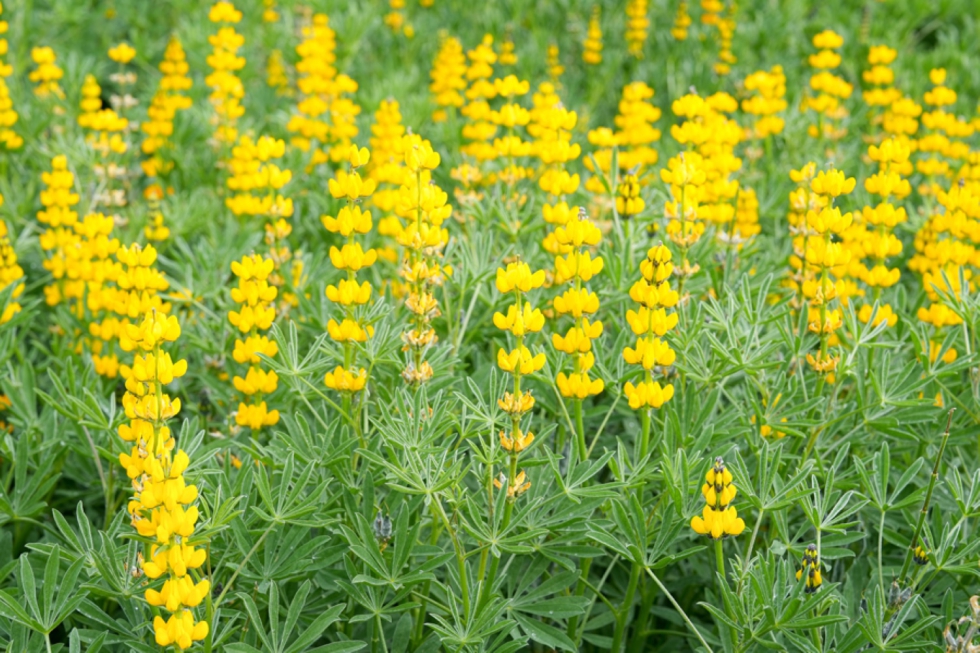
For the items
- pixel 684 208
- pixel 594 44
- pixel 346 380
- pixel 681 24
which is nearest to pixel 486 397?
pixel 346 380

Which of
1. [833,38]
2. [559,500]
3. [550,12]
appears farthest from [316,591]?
[550,12]

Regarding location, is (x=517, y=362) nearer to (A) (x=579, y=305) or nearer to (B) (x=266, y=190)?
(A) (x=579, y=305)

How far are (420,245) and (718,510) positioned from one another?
89cm

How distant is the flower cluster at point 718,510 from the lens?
2.01 metres

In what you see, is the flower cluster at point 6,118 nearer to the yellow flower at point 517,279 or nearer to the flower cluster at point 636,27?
the yellow flower at point 517,279

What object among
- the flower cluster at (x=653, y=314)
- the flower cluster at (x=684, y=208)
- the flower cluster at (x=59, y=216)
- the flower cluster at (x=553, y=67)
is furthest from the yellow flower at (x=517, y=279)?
the flower cluster at (x=553, y=67)

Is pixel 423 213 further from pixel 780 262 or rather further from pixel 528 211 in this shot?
pixel 780 262

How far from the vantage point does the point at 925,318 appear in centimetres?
318

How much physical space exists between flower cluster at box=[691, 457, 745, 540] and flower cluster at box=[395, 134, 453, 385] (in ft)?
2.36

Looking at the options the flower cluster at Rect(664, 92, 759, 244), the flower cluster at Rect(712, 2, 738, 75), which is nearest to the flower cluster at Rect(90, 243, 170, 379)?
the flower cluster at Rect(664, 92, 759, 244)

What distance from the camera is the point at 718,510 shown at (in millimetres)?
2031

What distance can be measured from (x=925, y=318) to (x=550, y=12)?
15.1 feet

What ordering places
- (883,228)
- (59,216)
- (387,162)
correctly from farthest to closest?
(387,162), (59,216), (883,228)

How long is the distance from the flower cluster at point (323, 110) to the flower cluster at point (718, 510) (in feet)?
8.78
